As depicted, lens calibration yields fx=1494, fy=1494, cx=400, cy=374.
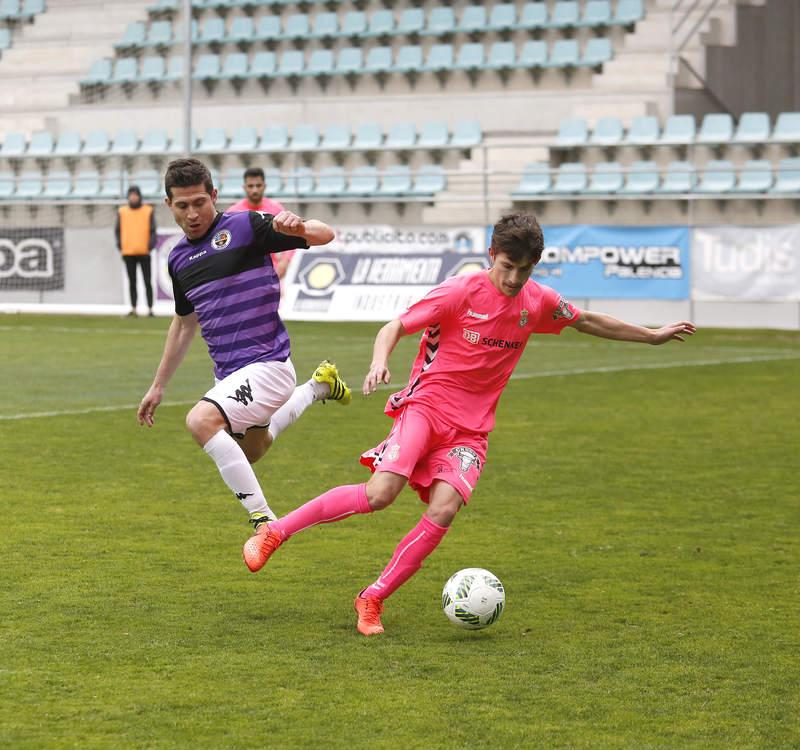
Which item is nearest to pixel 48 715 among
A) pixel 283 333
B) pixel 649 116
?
pixel 283 333

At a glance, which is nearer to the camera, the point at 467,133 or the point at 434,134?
the point at 467,133

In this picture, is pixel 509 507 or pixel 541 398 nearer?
pixel 509 507

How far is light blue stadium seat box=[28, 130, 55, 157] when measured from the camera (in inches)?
1116

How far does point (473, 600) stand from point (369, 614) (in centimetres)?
37

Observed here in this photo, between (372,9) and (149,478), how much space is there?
72.2 feet

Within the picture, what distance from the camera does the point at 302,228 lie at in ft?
19.0

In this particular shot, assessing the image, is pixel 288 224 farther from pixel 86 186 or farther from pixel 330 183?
pixel 86 186

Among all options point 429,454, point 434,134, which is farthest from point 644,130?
point 429,454

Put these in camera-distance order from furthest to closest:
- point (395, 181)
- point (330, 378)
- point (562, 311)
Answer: point (395, 181), point (330, 378), point (562, 311)

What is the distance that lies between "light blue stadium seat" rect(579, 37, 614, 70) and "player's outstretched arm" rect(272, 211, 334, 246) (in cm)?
2054

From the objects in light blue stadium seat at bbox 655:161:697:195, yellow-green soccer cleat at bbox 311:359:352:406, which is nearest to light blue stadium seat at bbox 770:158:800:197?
light blue stadium seat at bbox 655:161:697:195

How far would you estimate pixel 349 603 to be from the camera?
567 cm

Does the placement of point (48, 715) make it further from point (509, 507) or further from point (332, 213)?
point (332, 213)

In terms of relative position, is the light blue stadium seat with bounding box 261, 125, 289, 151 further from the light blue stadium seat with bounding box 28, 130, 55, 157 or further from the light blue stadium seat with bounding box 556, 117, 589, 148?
the light blue stadium seat with bounding box 556, 117, 589, 148
